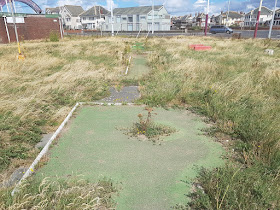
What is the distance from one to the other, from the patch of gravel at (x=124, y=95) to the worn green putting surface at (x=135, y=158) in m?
1.63


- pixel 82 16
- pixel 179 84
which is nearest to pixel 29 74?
pixel 179 84

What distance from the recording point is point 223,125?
496 cm

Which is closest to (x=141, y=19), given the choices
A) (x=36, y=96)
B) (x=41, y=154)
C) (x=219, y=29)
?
(x=219, y=29)

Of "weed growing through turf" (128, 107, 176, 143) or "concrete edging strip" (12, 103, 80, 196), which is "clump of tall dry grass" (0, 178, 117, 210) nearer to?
"concrete edging strip" (12, 103, 80, 196)

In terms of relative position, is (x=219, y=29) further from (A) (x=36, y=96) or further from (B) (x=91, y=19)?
(B) (x=91, y=19)

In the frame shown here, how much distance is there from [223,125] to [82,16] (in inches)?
2892

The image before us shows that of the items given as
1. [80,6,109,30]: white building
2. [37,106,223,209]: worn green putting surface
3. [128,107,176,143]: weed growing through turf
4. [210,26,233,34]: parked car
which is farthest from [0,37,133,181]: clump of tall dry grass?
[80,6,109,30]: white building

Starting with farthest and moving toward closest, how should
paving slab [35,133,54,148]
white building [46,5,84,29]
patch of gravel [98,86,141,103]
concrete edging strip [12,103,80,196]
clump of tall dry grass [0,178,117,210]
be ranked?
1. white building [46,5,84,29]
2. patch of gravel [98,86,141,103]
3. paving slab [35,133,54,148]
4. concrete edging strip [12,103,80,196]
5. clump of tall dry grass [0,178,117,210]

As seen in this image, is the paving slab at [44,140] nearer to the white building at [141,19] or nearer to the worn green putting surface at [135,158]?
the worn green putting surface at [135,158]

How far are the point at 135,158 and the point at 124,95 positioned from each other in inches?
156

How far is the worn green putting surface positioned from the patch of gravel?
163 centimetres

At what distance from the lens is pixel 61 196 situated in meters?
→ 2.73

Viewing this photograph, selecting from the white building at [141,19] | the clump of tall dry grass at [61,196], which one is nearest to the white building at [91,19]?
the white building at [141,19]

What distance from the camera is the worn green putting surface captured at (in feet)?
10.1
